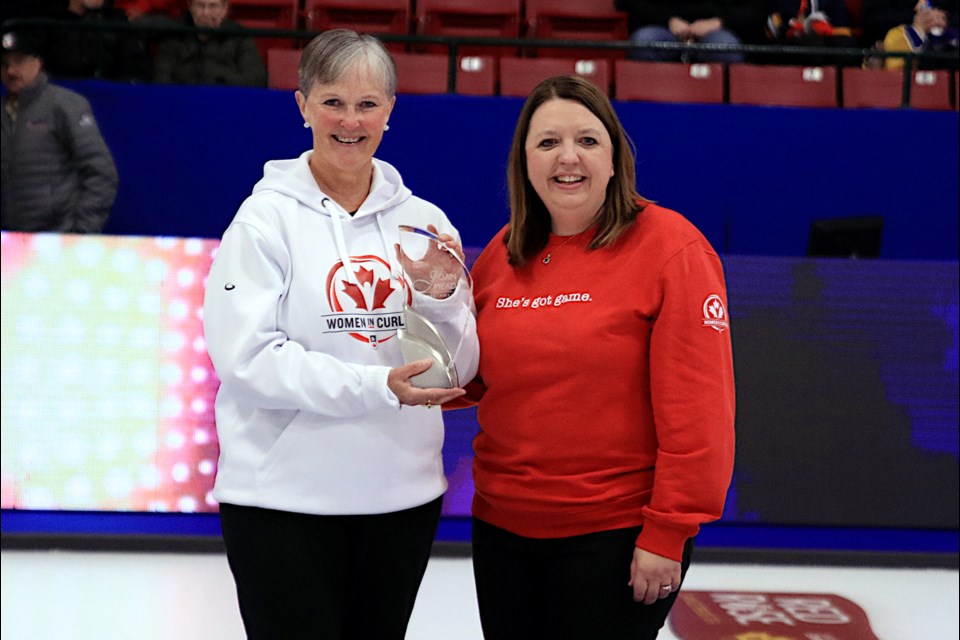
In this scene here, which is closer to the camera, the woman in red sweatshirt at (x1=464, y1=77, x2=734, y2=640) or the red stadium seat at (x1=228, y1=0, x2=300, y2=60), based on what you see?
the woman in red sweatshirt at (x1=464, y1=77, x2=734, y2=640)

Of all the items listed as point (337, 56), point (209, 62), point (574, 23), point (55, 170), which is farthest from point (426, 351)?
point (574, 23)

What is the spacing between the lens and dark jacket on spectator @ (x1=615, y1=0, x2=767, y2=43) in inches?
249

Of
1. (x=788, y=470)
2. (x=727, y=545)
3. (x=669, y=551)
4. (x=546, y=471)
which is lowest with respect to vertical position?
(x=727, y=545)

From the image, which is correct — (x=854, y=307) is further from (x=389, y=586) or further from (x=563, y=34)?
(x=563, y=34)

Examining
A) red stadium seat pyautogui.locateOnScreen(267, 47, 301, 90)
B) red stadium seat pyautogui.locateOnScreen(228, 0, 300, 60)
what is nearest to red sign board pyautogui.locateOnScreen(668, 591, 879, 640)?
red stadium seat pyautogui.locateOnScreen(267, 47, 301, 90)

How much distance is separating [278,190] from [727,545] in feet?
9.28

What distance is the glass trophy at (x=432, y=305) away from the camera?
1.60 metres

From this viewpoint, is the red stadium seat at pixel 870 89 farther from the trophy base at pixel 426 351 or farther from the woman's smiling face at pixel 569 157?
the trophy base at pixel 426 351

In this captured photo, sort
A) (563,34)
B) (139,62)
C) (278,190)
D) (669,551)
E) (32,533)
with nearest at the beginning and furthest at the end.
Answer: (669,551) → (278,190) → (32,533) → (139,62) → (563,34)

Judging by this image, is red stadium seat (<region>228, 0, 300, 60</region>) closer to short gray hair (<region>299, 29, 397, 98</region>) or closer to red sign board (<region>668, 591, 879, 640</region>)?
red sign board (<region>668, 591, 879, 640</region>)

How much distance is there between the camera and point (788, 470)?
3.92 meters

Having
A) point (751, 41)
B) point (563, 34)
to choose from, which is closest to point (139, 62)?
point (563, 34)

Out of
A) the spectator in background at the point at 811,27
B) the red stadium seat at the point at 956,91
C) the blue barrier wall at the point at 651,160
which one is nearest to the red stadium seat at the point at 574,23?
the spectator in background at the point at 811,27

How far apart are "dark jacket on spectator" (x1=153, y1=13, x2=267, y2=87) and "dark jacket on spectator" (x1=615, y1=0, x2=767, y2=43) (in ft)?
7.69
